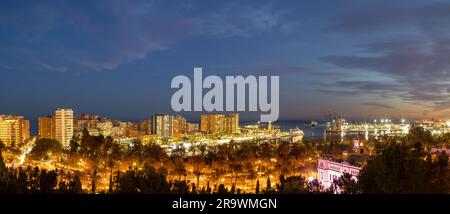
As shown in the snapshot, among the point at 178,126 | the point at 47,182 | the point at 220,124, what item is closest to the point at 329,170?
the point at 47,182

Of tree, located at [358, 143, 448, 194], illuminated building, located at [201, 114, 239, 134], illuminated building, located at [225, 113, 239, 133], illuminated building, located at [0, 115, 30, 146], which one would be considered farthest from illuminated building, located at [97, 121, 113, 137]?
tree, located at [358, 143, 448, 194]

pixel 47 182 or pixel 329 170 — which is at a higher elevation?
pixel 47 182

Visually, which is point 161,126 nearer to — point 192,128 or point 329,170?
point 192,128

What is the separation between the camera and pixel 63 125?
3625 cm

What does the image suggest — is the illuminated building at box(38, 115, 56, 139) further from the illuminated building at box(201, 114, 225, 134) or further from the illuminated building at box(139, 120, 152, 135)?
the illuminated building at box(201, 114, 225, 134)

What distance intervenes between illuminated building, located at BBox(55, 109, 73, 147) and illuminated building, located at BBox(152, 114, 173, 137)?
10.1 meters

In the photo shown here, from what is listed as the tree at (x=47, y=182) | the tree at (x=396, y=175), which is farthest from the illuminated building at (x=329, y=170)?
the tree at (x=47, y=182)

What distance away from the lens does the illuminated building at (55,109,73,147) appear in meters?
36.2

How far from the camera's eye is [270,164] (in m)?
17.8

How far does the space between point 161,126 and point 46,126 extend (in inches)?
449

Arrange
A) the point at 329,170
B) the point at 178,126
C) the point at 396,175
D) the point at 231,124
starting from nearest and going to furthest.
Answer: the point at 396,175
the point at 329,170
the point at 178,126
the point at 231,124
